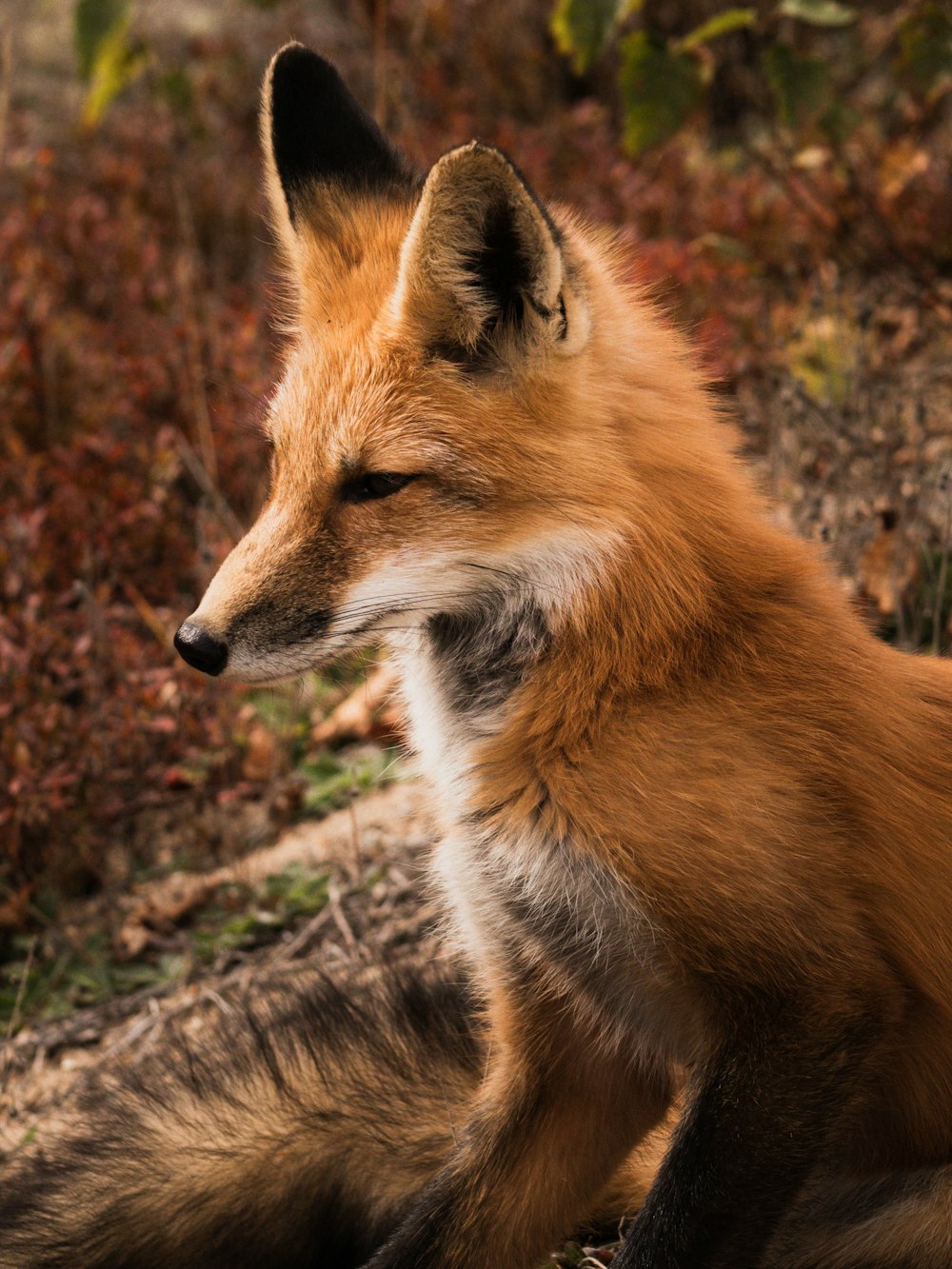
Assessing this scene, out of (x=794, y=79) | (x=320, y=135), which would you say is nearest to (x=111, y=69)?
(x=794, y=79)

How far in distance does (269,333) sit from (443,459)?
4868mm

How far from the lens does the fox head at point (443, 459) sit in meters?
2.48

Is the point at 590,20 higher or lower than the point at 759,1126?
higher

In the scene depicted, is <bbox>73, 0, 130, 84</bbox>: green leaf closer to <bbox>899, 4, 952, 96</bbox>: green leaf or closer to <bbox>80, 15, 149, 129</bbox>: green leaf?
<bbox>80, 15, 149, 129</bbox>: green leaf

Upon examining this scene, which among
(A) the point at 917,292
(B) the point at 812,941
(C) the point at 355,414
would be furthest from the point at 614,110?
(B) the point at 812,941

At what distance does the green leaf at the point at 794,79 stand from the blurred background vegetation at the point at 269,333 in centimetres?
2

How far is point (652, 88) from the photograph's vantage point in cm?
554

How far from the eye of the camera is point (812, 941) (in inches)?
89.7

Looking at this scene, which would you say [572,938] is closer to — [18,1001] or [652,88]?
[18,1001]

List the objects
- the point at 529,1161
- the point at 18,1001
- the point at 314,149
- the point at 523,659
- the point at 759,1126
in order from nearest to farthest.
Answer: the point at 759,1126 < the point at 523,659 < the point at 529,1161 < the point at 314,149 < the point at 18,1001

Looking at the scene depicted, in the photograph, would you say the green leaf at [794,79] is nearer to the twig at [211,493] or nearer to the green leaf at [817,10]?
the green leaf at [817,10]

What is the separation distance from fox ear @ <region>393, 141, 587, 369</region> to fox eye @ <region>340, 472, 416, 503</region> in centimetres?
29

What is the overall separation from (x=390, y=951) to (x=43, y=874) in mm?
1402

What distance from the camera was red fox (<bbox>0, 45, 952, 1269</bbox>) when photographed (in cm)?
230
